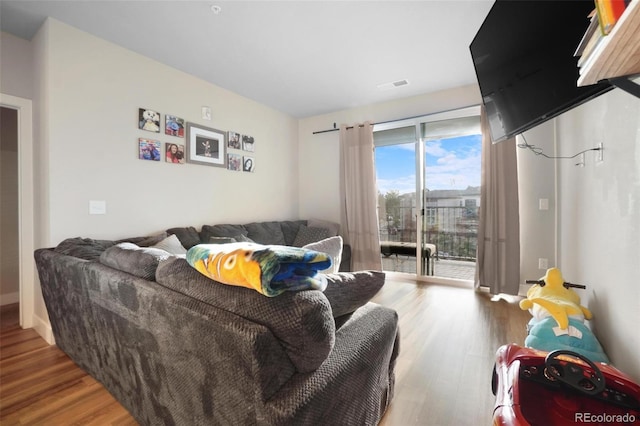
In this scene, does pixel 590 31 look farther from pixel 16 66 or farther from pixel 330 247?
pixel 16 66

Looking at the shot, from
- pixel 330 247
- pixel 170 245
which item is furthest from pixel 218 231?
pixel 330 247

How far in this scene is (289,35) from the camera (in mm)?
2424

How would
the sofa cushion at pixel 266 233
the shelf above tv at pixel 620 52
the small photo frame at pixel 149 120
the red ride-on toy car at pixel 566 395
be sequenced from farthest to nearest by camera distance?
the sofa cushion at pixel 266 233
the small photo frame at pixel 149 120
the red ride-on toy car at pixel 566 395
the shelf above tv at pixel 620 52

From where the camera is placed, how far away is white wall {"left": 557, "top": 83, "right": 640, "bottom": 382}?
1.23 metres

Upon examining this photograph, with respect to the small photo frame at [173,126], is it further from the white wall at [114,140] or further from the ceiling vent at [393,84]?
the ceiling vent at [393,84]

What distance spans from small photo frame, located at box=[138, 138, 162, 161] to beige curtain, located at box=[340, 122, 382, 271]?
99.5 inches

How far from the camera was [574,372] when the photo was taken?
979 mm

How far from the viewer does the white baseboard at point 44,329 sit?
219cm

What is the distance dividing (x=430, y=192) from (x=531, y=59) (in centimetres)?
251

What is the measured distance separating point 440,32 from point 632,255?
2181 millimetres

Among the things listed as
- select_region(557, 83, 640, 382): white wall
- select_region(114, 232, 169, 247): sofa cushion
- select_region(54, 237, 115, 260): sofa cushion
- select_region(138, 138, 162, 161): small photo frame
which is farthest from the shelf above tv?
select_region(138, 138, 162, 161): small photo frame

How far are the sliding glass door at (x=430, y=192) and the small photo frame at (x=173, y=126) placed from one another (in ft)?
8.90

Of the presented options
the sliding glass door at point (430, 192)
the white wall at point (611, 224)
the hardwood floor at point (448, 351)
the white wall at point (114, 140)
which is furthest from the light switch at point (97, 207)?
the white wall at point (611, 224)

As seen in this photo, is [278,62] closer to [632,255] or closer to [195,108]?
[195,108]
